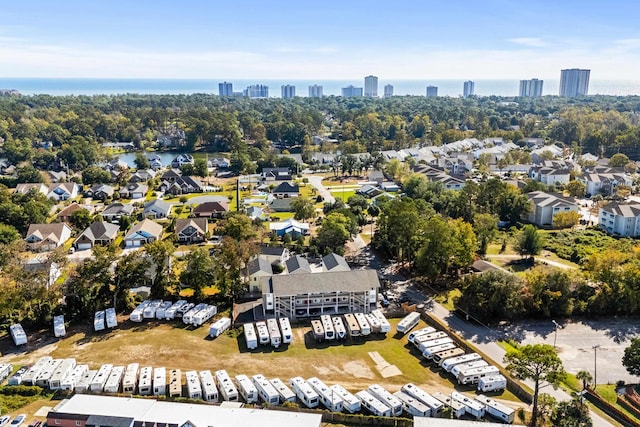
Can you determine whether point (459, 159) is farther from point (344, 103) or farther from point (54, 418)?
point (344, 103)

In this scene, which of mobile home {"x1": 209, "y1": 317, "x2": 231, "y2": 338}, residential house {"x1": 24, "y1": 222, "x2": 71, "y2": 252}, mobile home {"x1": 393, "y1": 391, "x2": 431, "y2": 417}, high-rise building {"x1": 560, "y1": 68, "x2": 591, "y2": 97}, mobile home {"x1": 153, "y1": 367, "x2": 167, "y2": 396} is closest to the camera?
mobile home {"x1": 393, "y1": 391, "x2": 431, "y2": 417}

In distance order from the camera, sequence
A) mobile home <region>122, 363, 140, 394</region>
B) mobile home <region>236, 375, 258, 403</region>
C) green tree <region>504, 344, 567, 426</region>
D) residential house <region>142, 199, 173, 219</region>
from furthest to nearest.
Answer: residential house <region>142, 199, 173, 219</region>
mobile home <region>122, 363, 140, 394</region>
mobile home <region>236, 375, 258, 403</region>
green tree <region>504, 344, 567, 426</region>

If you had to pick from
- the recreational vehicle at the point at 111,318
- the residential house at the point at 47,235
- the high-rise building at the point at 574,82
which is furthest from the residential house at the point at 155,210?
the high-rise building at the point at 574,82

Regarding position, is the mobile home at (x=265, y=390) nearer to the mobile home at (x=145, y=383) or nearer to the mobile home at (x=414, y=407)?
the mobile home at (x=145, y=383)

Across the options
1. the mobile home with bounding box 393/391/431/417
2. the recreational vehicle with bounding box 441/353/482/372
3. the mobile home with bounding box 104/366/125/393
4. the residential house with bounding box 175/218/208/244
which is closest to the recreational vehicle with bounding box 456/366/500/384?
the recreational vehicle with bounding box 441/353/482/372

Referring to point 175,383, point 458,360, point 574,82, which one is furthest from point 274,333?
point 574,82

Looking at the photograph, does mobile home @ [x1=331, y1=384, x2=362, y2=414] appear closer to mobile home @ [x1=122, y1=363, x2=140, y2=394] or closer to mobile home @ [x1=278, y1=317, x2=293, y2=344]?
mobile home @ [x1=278, y1=317, x2=293, y2=344]
